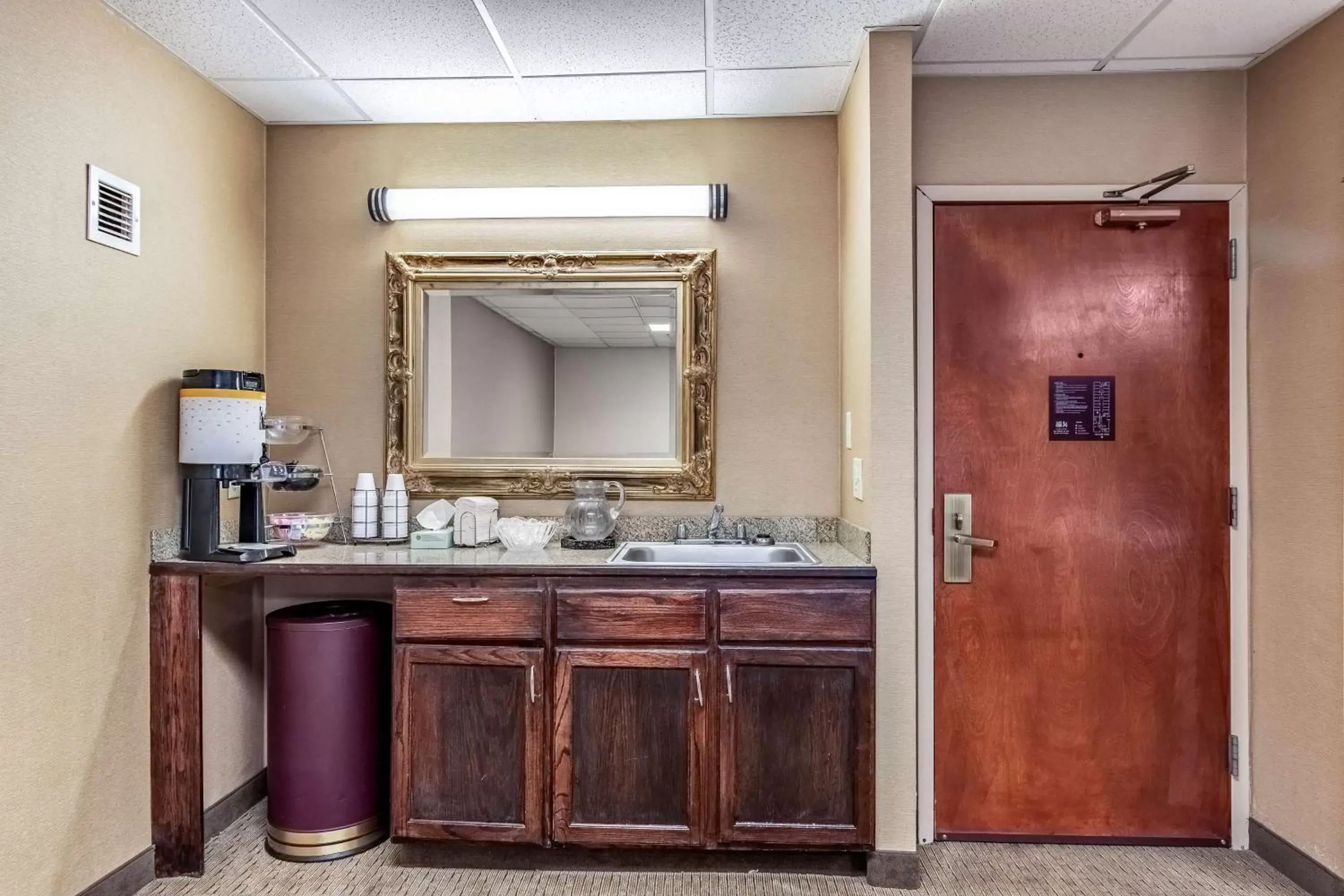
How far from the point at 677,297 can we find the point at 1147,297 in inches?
61.4

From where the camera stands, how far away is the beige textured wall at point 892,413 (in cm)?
223

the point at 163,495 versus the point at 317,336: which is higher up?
the point at 317,336

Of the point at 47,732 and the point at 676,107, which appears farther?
the point at 676,107

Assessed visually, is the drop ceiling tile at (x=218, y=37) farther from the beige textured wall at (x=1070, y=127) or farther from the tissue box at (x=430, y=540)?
the beige textured wall at (x=1070, y=127)

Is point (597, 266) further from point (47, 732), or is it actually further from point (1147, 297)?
point (47, 732)

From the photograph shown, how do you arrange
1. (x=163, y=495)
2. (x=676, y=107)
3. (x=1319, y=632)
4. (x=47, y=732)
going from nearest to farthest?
(x=47, y=732) → (x=1319, y=632) → (x=163, y=495) → (x=676, y=107)

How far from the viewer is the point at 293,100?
8.63 feet

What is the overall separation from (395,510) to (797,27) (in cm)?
203

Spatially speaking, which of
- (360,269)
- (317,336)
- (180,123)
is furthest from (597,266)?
(180,123)

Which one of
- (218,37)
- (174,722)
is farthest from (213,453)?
(218,37)

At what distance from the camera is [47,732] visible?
1896 mm

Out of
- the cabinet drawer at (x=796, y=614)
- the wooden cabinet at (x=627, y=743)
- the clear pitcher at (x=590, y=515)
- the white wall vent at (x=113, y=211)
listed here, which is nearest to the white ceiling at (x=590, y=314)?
the clear pitcher at (x=590, y=515)

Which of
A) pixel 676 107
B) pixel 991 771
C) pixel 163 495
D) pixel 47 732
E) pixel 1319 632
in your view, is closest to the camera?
pixel 47 732

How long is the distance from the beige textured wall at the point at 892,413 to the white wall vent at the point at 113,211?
7.00 feet
